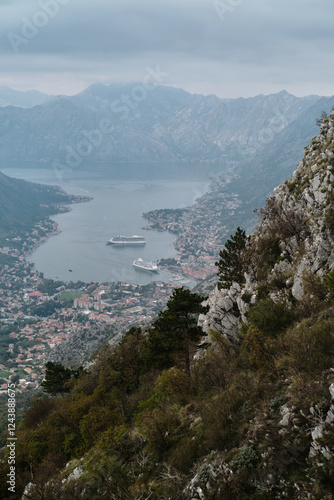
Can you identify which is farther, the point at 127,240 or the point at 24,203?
the point at 24,203

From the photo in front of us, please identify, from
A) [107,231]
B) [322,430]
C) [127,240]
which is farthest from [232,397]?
[107,231]

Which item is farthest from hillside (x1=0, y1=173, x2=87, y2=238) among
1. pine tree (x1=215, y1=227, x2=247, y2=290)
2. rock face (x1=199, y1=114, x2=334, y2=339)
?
rock face (x1=199, y1=114, x2=334, y2=339)

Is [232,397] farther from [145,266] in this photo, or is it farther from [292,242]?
[145,266]

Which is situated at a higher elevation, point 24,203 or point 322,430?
point 322,430

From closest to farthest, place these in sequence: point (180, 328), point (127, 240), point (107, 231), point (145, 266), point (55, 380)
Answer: point (180, 328)
point (55, 380)
point (145, 266)
point (127, 240)
point (107, 231)

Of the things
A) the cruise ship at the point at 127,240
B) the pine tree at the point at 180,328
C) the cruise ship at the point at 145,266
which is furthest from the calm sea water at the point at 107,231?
the pine tree at the point at 180,328

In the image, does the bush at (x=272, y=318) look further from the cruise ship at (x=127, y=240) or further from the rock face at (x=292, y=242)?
the cruise ship at (x=127, y=240)

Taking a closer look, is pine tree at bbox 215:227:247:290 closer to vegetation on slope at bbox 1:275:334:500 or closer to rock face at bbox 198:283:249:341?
rock face at bbox 198:283:249:341
